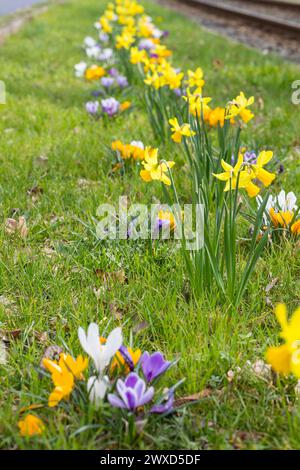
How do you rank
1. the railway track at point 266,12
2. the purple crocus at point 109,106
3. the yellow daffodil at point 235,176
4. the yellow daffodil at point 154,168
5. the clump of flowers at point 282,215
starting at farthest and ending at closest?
the railway track at point 266,12, the purple crocus at point 109,106, the clump of flowers at point 282,215, the yellow daffodil at point 154,168, the yellow daffodil at point 235,176

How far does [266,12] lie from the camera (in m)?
12.9

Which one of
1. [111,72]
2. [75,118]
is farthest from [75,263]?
[111,72]

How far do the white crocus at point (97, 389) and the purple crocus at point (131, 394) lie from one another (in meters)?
0.04

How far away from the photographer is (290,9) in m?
12.5

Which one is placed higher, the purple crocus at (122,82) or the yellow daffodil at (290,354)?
the purple crocus at (122,82)

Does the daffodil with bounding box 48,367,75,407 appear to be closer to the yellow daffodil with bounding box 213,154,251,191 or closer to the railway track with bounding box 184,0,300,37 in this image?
the yellow daffodil with bounding box 213,154,251,191

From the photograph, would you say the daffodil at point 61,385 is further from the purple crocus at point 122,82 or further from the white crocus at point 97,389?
the purple crocus at point 122,82

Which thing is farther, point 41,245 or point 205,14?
point 205,14

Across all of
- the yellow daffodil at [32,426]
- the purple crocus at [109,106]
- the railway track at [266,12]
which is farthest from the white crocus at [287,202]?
the railway track at [266,12]

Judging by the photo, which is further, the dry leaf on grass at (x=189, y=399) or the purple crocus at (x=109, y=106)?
the purple crocus at (x=109, y=106)

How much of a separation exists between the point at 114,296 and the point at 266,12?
12.3 meters

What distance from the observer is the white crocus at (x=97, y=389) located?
1.53 meters
